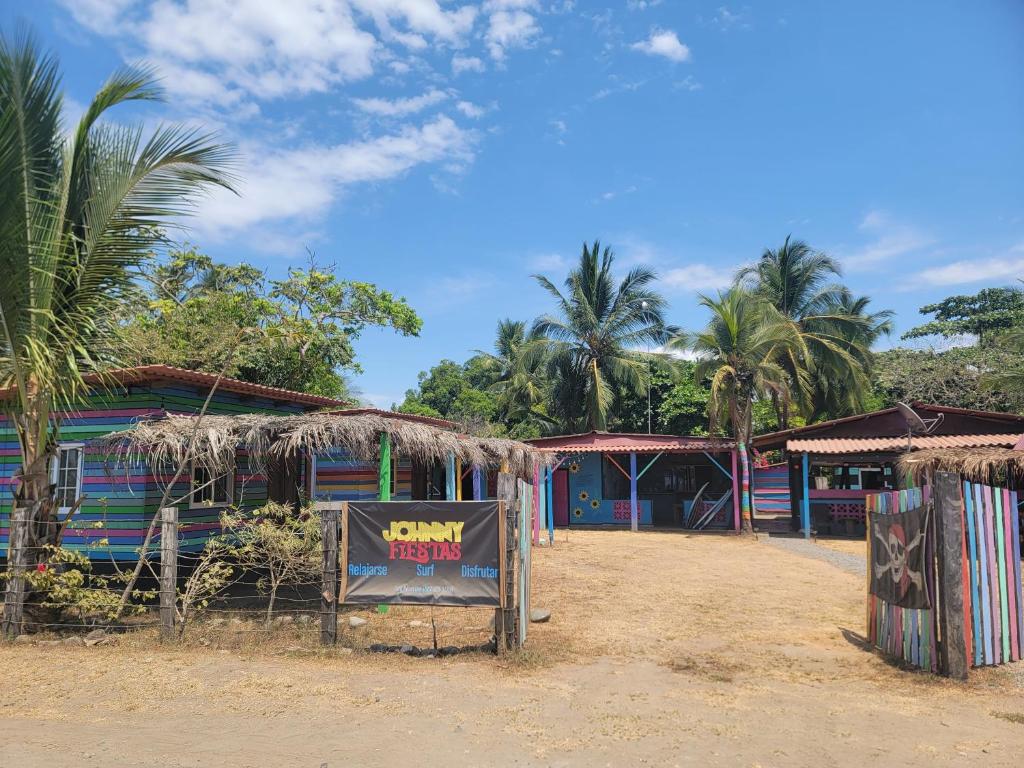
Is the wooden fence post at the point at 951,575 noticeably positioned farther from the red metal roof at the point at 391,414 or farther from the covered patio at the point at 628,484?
the covered patio at the point at 628,484

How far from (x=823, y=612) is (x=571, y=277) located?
66.5 ft

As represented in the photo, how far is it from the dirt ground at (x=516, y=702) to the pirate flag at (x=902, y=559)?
660 mm

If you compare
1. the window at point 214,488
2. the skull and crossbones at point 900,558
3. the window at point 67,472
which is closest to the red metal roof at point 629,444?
the window at point 214,488

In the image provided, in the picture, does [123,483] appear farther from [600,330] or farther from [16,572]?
[600,330]

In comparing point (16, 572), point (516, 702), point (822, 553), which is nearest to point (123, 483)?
point (16, 572)

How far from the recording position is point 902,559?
6.57m

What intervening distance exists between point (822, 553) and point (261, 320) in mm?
16807

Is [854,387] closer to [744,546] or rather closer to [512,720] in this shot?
[744,546]

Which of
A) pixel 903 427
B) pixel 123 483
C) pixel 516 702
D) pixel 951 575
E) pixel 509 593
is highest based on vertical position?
pixel 903 427

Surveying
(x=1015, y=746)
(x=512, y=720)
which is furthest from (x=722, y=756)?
(x=1015, y=746)

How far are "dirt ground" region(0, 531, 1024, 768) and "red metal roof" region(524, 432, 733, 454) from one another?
1244 cm

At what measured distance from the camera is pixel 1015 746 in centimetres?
462

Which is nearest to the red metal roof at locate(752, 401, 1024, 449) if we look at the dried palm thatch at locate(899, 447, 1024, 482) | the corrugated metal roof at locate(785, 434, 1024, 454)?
the corrugated metal roof at locate(785, 434, 1024, 454)

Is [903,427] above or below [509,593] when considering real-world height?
above
